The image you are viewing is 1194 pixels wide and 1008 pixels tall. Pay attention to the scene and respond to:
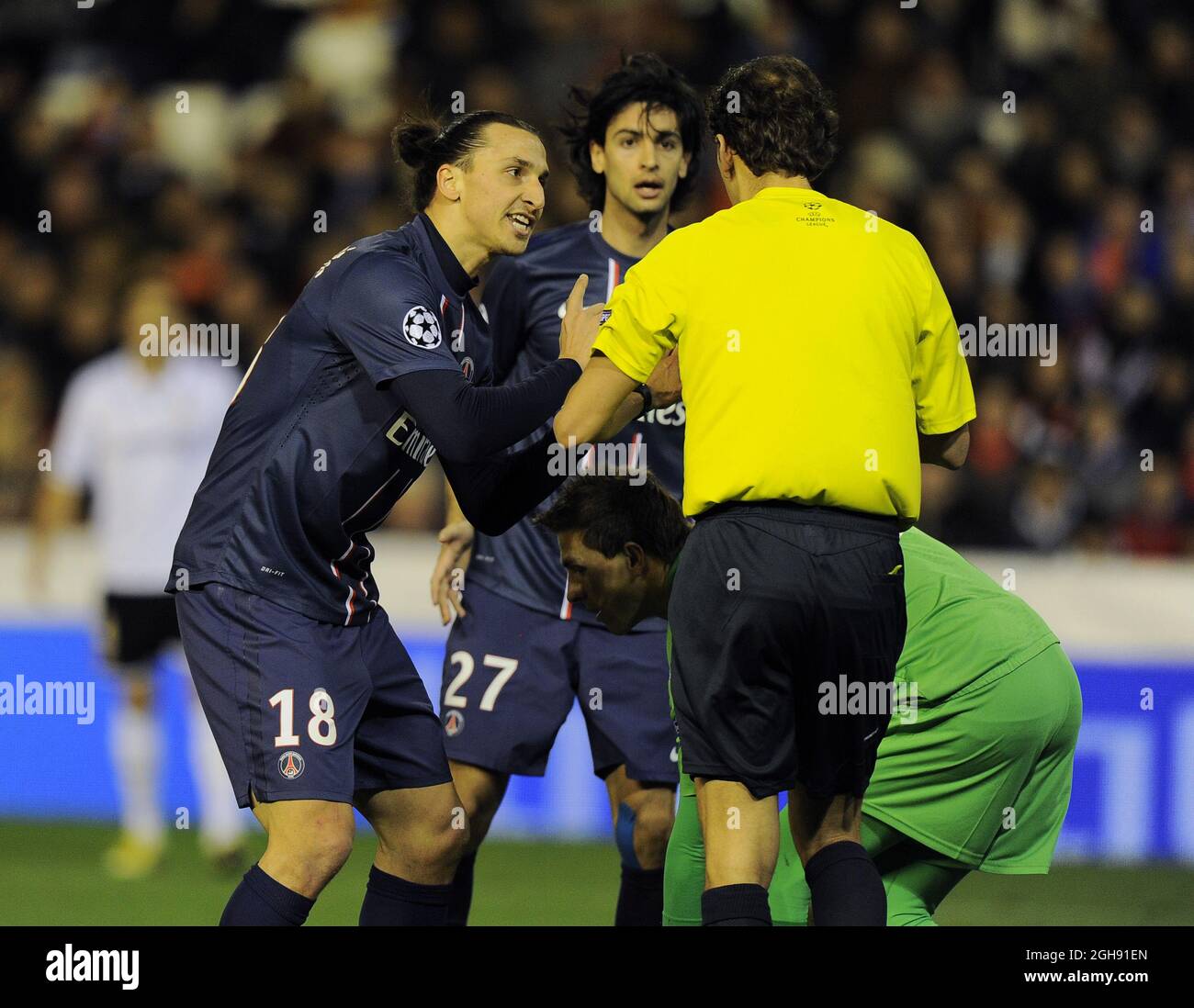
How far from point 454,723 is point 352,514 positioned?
1166mm

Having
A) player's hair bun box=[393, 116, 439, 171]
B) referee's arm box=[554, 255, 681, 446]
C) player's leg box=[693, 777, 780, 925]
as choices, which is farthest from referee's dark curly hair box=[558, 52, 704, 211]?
player's leg box=[693, 777, 780, 925]

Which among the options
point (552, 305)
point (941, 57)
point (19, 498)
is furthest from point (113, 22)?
point (552, 305)

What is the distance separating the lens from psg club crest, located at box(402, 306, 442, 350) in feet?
12.5

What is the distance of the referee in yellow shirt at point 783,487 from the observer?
3441 mm

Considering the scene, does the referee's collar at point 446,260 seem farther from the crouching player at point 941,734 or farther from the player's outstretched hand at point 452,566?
the player's outstretched hand at point 452,566

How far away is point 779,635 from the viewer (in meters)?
3.44

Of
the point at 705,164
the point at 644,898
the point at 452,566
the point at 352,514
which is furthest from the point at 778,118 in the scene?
the point at 705,164

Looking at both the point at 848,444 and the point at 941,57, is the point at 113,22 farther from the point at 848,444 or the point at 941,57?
the point at 848,444

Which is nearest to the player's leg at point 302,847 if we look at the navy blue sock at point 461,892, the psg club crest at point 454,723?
the navy blue sock at point 461,892

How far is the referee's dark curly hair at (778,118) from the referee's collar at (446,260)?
2.52ft

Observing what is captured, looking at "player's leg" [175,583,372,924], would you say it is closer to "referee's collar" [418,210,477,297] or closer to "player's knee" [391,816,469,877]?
"player's knee" [391,816,469,877]

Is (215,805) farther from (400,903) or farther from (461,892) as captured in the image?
(400,903)

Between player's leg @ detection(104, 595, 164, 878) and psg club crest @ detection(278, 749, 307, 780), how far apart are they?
3.53 metres
